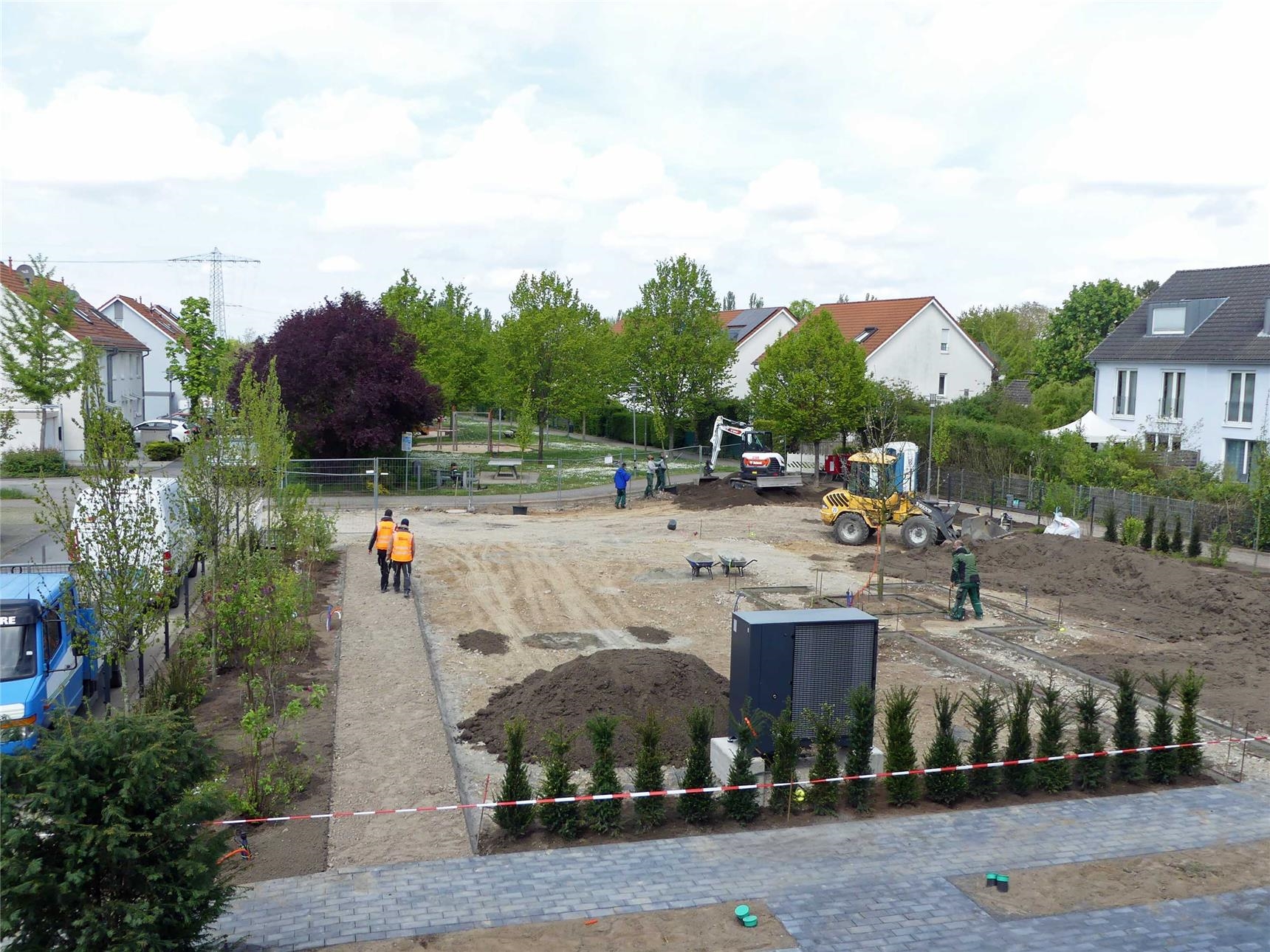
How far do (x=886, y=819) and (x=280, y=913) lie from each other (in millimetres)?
5476

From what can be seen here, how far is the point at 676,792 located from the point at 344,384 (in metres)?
28.1

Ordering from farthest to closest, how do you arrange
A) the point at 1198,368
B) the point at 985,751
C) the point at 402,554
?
the point at 1198,368 → the point at 402,554 → the point at 985,751

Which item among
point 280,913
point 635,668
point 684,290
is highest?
point 684,290

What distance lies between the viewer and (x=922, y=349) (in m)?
50.9

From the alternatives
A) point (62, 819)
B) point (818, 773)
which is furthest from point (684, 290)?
point (62, 819)

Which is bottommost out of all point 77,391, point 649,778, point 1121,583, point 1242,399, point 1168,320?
point 649,778

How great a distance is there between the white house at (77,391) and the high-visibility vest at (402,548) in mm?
15406

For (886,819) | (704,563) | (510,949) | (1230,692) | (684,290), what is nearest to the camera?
(510,949)

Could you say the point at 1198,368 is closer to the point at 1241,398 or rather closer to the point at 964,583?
the point at 1241,398

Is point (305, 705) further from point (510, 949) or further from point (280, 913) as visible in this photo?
point (510, 949)

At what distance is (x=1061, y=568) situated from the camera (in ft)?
74.1

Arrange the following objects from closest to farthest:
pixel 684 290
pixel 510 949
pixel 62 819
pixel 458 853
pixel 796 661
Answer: pixel 62 819
pixel 510 949
pixel 458 853
pixel 796 661
pixel 684 290

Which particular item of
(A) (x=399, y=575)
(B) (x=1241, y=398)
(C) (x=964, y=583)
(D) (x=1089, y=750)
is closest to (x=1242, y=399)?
(B) (x=1241, y=398)

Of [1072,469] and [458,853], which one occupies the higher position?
[1072,469]
